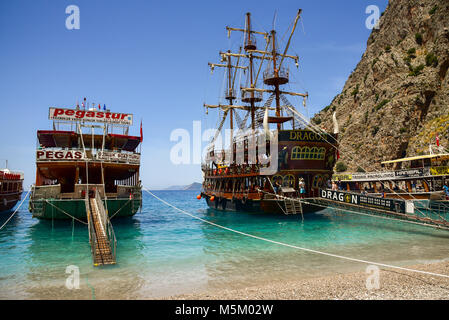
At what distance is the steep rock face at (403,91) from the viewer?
2211 inches

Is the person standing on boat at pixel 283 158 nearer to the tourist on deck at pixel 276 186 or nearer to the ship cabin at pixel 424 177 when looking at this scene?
the tourist on deck at pixel 276 186

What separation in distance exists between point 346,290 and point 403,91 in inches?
2544

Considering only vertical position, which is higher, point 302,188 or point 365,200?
point 302,188

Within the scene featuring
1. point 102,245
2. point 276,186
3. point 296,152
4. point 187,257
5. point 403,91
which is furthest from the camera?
point 403,91

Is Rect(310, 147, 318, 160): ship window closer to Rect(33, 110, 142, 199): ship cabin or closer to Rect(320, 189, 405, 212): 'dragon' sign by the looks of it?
Rect(320, 189, 405, 212): 'dragon' sign

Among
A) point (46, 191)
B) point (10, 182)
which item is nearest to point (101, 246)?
point (46, 191)

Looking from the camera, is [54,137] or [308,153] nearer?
[54,137]

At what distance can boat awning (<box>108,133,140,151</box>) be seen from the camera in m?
26.5

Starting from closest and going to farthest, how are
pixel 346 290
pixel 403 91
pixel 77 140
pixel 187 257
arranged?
1. pixel 346 290
2. pixel 187 257
3. pixel 77 140
4. pixel 403 91

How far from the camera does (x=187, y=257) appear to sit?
14422mm

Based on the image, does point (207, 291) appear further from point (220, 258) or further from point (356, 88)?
point (356, 88)

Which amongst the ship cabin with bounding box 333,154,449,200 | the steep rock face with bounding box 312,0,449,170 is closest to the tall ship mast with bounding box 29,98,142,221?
the ship cabin with bounding box 333,154,449,200

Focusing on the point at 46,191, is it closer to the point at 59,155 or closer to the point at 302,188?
the point at 59,155

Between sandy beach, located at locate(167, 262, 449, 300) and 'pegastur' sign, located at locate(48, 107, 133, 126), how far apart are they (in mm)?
20798
